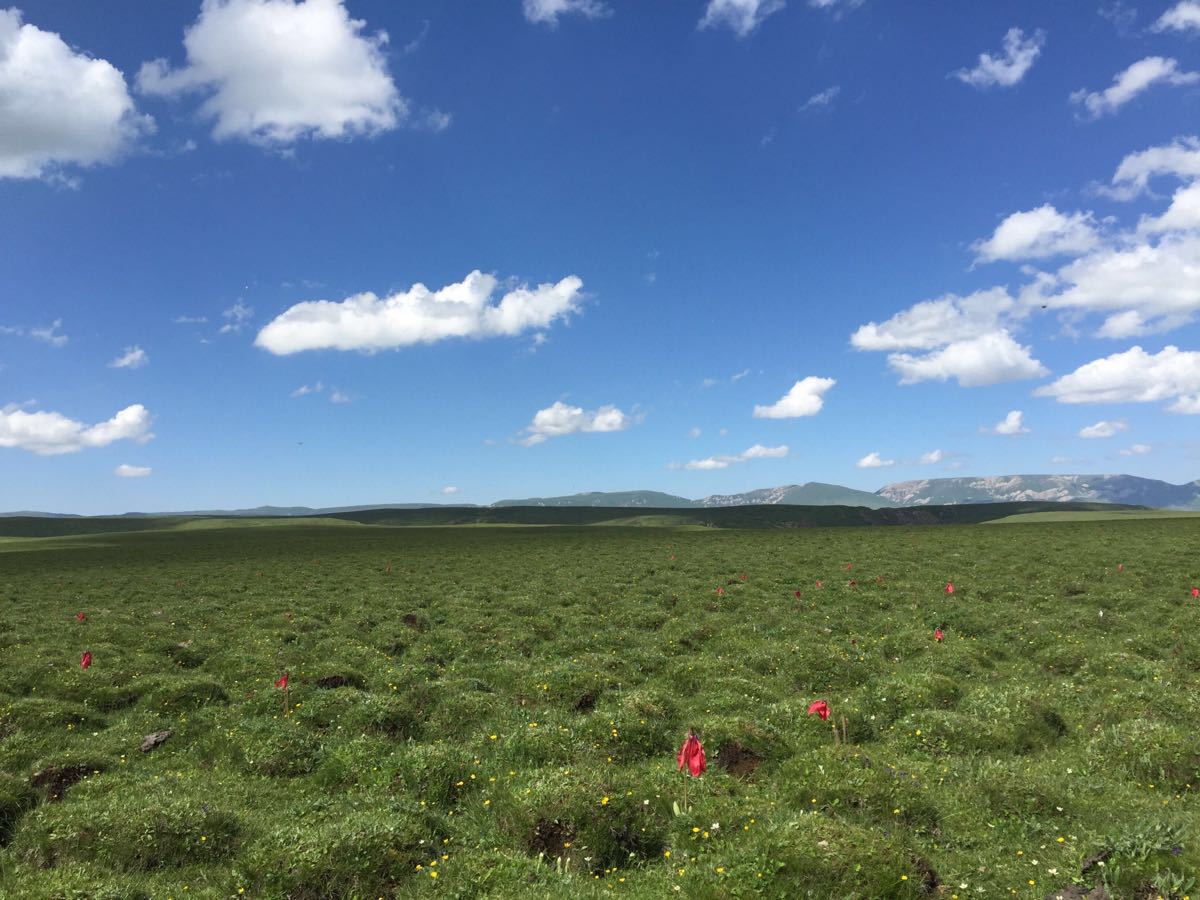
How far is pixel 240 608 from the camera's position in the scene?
3431cm

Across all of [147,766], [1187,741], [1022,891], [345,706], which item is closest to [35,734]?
[147,766]

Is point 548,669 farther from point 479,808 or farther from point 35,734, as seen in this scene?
point 35,734

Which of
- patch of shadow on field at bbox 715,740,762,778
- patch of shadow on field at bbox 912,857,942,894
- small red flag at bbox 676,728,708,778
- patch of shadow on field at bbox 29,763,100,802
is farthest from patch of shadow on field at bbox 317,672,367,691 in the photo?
patch of shadow on field at bbox 912,857,942,894

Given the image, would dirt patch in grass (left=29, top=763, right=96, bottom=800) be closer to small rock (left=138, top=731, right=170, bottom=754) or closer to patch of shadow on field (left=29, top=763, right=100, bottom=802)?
patch of shadow on field (left=29, top=763, right=100, bottom=802)

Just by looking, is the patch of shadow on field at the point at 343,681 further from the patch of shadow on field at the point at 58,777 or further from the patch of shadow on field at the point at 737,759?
the patch of shadow on field at the point at 737,759

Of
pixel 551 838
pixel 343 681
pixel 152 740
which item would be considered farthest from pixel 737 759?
pixel 152 740

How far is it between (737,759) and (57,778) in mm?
13920

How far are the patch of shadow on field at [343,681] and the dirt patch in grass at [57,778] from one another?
21.8ft

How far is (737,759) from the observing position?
544 inches

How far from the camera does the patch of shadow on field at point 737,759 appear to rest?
44.1 ft

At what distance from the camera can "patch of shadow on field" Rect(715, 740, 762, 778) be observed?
530 inches

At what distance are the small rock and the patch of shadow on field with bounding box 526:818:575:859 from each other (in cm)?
1063

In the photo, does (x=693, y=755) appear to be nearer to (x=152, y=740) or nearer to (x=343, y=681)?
(x=152, y=740)

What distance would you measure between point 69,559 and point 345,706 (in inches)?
2734
